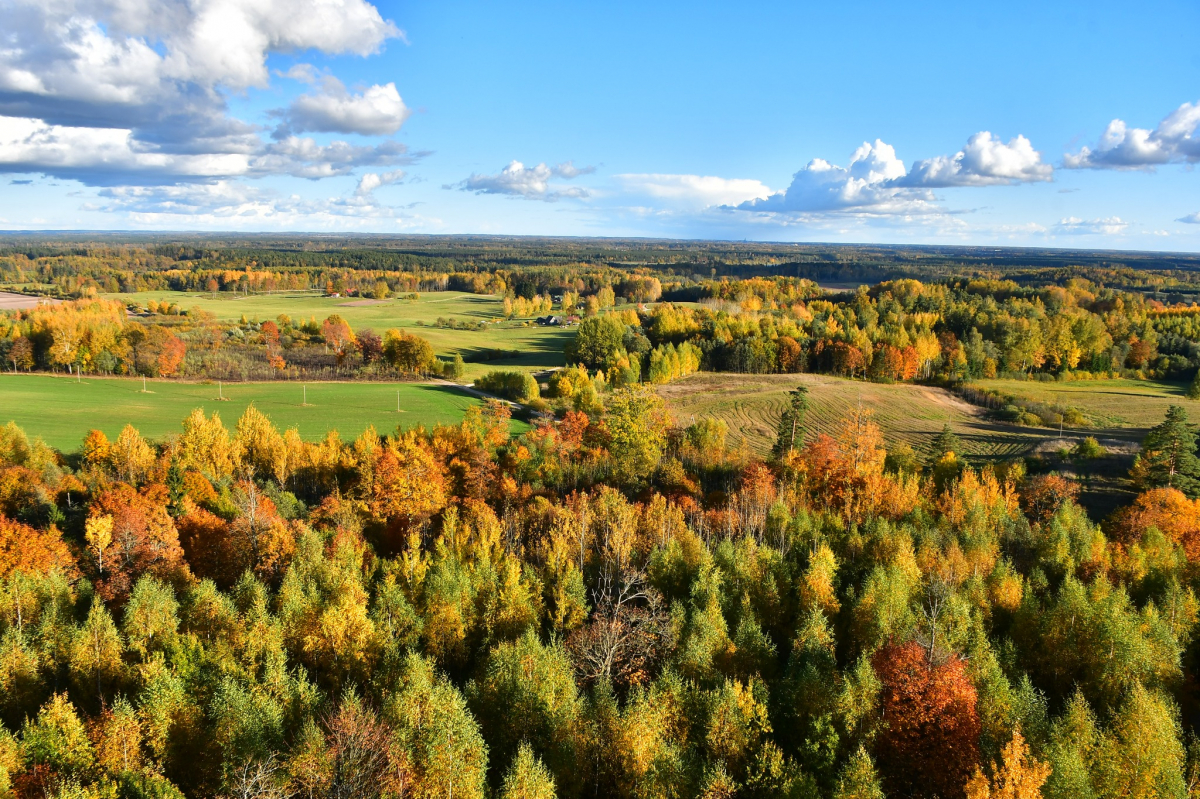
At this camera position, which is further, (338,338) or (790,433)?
(338,338)

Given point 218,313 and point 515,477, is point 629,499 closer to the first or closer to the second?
point 515,477

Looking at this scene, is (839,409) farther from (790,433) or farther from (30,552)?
(30,552)

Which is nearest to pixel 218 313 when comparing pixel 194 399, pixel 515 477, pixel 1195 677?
pixel 194 399

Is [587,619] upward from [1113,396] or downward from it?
downward

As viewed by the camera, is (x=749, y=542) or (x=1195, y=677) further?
(x=749, y=542)

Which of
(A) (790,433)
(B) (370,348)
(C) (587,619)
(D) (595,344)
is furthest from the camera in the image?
(D) (595,344)

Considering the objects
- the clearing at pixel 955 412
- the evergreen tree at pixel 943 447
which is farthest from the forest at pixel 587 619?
the clearing at pixel 955 412

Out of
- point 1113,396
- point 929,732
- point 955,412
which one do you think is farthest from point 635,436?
point 1113,396

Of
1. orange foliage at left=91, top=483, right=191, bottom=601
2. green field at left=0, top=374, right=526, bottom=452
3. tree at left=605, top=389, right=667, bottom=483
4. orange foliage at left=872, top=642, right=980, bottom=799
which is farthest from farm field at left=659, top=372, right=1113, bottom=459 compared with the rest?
orange foliage at left=91, top=483, right=191, bottom=601
